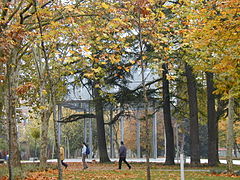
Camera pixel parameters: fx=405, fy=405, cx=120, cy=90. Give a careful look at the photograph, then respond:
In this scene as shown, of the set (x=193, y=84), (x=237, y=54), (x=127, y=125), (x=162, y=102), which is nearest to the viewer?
(x=237, y=54)

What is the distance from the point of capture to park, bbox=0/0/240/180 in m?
11.6

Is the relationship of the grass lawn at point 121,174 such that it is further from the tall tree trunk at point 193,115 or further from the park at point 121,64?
the tall tree trunk at point 193,115

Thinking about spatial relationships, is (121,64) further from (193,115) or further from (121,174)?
(121,174)

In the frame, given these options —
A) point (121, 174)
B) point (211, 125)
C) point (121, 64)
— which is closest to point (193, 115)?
point (211, 125)

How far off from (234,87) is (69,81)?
47.0ft

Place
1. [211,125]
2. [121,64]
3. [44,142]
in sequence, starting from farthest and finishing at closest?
1. [121,64]
2. [211,125]
3. [44,142]

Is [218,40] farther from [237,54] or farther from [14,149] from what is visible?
[14,149]

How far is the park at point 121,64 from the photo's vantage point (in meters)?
11.6

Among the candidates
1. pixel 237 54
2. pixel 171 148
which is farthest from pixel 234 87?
pixel 171 148

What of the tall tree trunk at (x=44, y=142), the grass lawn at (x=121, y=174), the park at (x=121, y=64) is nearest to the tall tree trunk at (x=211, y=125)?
the park at (x=121, y=64)

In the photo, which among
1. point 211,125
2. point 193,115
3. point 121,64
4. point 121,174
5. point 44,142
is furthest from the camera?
point 121,64

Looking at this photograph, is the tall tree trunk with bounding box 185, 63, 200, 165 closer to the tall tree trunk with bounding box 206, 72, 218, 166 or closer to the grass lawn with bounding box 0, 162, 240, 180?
the tall tree trunk with bounding box 206, 72, 218, 166

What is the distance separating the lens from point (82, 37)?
1179cm

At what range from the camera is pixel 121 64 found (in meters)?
25.0
